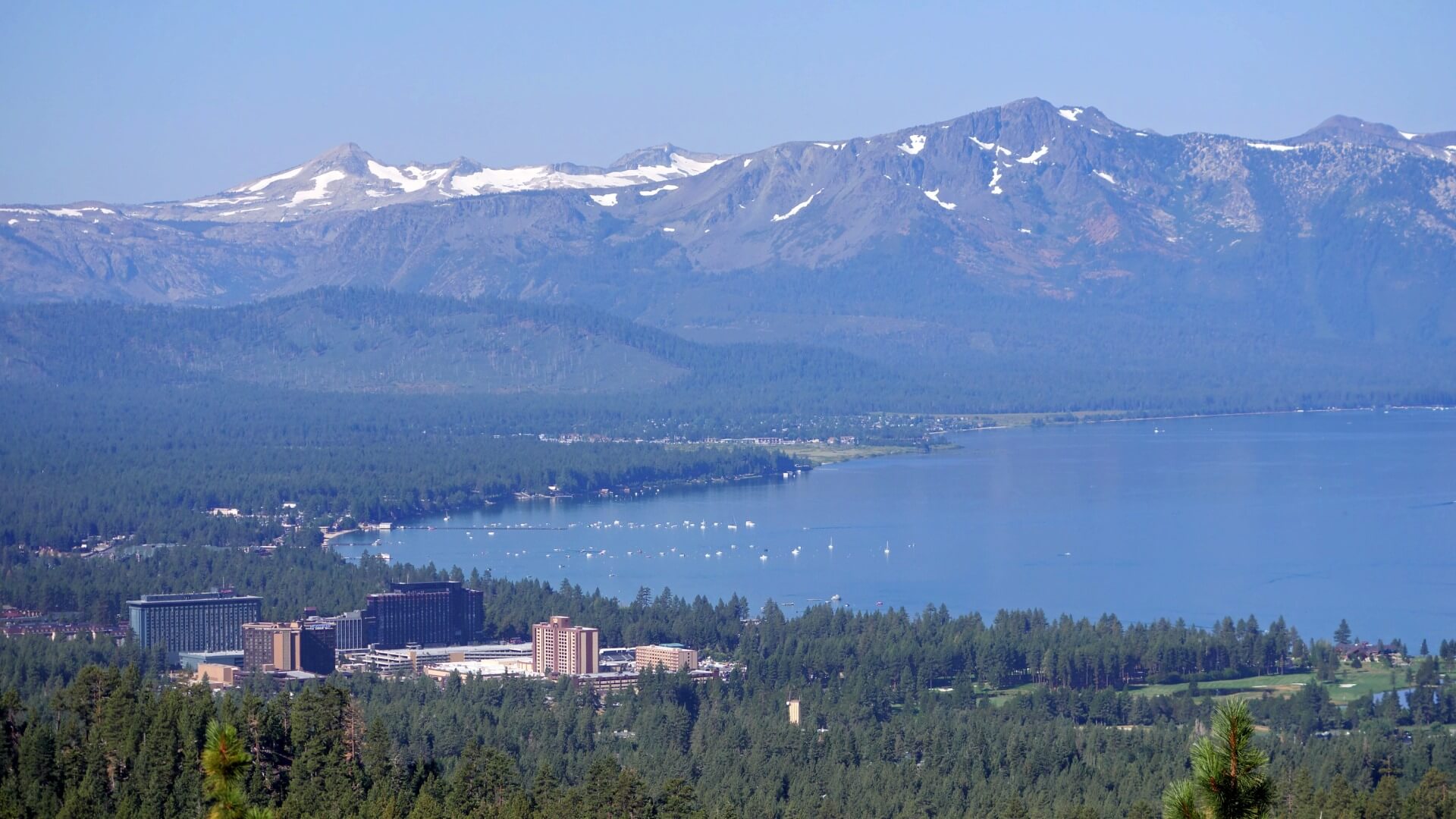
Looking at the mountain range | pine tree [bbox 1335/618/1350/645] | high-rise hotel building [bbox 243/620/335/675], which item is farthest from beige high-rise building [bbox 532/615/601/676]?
the mountain range

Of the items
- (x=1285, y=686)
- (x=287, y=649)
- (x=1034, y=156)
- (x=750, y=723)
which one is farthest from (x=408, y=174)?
(x=750, y=723)

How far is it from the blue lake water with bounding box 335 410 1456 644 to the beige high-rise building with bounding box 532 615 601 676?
7.41 metres

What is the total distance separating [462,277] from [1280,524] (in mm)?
82330

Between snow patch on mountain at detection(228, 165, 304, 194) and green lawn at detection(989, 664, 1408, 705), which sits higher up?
snow patch on mountain at detection(228, 165, 304, 194)

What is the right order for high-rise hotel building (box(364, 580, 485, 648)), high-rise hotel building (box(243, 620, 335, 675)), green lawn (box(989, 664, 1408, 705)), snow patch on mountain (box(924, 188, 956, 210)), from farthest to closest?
snow patch on mountain (box(924, 188, 956, 210)) < high-rise hotel building (box(364, 580, 485, 648)) < high-rise hotel building (box(243, 620, 335, 675)) < green lawn (box(989, 664, 1408, 705))

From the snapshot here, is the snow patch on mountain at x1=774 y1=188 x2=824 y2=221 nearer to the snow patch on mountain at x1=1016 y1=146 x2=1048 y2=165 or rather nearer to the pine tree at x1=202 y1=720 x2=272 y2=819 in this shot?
the snow patch on mountain at x1=1016 y1=146 x2=1048 y2=165

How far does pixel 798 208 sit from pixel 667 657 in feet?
336

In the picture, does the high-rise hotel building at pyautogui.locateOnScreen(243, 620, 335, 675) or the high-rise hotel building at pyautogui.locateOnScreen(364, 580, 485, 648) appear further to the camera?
the high-rise hotel building at pyautogui.locateOnScreen(364, 580, 485, 648)

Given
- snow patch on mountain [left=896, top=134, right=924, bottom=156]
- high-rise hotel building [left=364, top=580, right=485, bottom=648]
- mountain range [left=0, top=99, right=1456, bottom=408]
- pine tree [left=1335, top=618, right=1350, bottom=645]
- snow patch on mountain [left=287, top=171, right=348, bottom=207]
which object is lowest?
pine tree [left=1335, top=618, right=1350, bottom=645]

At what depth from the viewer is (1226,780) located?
8.80 meters

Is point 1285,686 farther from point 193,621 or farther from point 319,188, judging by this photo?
point 319,188

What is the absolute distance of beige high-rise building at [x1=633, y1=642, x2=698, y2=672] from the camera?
33.0 metres

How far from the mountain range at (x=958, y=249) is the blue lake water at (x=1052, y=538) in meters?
41.7

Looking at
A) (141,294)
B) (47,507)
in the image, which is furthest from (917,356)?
(47,507)
